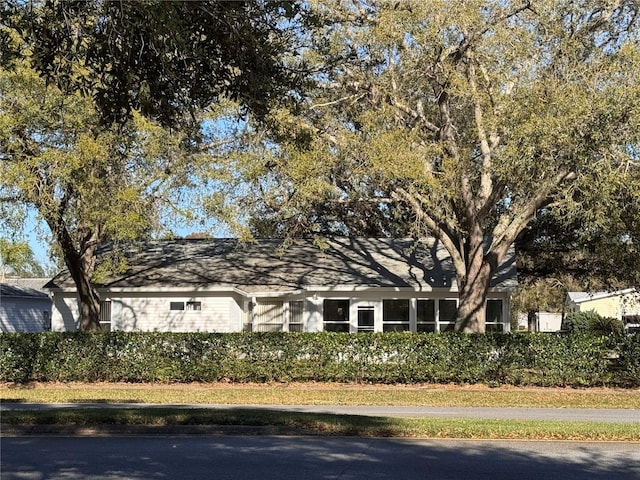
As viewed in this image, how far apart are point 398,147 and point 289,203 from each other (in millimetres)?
3900

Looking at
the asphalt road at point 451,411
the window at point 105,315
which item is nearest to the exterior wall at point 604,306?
the window at point 105,315

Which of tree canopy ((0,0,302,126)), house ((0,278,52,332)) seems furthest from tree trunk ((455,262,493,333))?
house ((0,278,52,332))

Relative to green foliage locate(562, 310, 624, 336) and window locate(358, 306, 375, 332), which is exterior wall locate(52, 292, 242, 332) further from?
green foliage locate(562, 310, 624, 336)

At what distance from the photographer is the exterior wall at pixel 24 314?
1624 inches

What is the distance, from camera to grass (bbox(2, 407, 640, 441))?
12.0m

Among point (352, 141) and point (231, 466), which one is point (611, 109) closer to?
point (352, 141)

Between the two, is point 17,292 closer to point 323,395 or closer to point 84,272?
point 84,272

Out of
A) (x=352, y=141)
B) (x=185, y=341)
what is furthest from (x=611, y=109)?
(x=185, y=341)

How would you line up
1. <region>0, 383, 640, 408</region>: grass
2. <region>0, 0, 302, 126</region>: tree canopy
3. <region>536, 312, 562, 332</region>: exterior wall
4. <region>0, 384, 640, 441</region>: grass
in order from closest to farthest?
<region>0, 0, 302, 126</region>: tree canopy, <region>0, 384, 640, 441</region>: grass, <region>0, 383, 640, 408</region>: grass, <region>536, 312, 562, 332</region>: exterior wall

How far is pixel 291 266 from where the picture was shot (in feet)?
99.6

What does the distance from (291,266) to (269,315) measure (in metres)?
2.33

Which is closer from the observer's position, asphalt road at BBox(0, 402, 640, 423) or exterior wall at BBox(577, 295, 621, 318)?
asphalt road at BBox(0, 402, 640, 423)

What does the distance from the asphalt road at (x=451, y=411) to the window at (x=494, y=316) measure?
11.0 metres

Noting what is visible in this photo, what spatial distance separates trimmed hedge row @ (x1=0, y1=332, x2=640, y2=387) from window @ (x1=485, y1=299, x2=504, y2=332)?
671 centimetres
